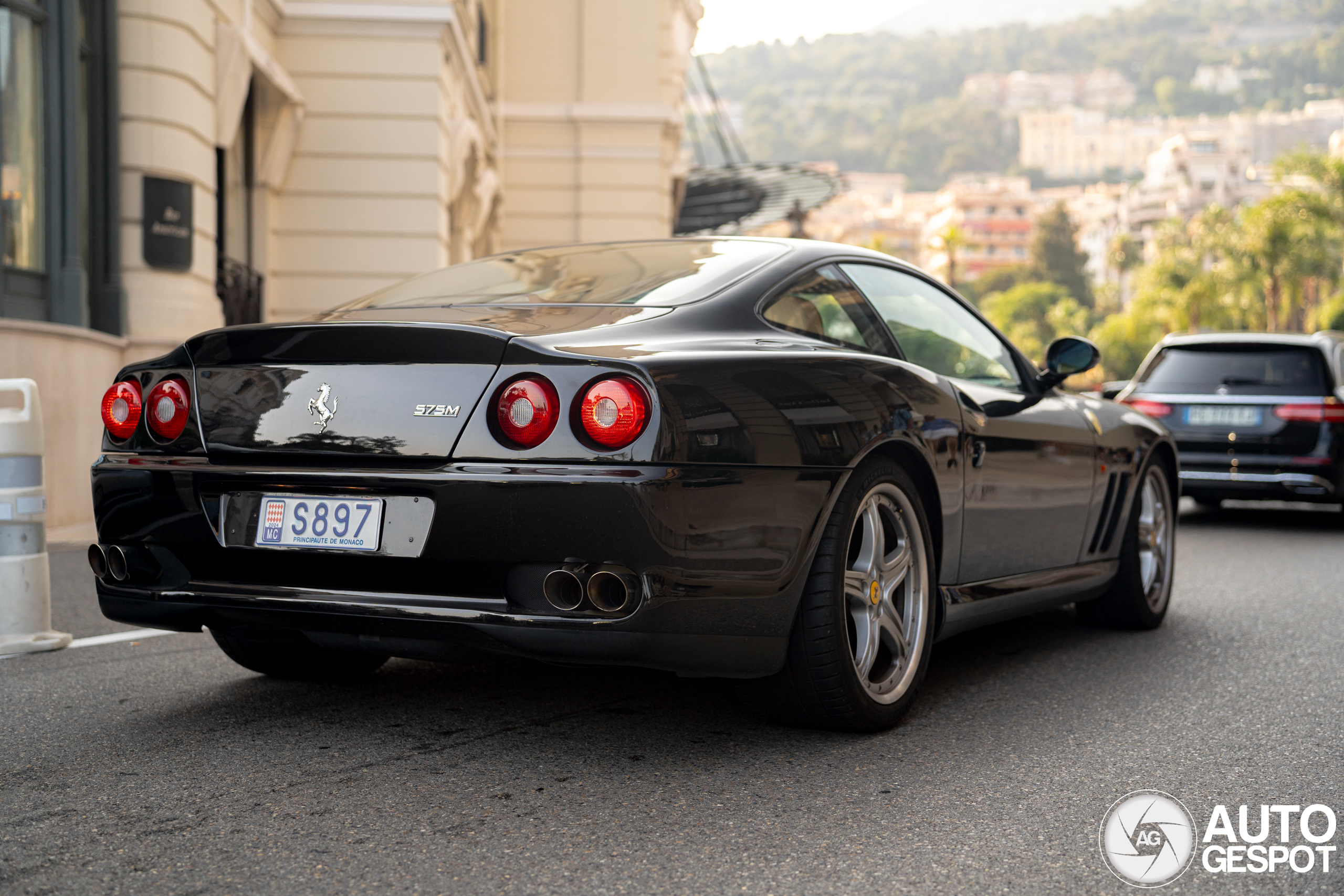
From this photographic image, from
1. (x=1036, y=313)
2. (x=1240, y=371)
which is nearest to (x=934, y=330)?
(x=1240, y=371)

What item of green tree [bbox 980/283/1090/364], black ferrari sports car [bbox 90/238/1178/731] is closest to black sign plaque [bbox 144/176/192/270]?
black ferrari sports car [bbox 90/238/1178/731]

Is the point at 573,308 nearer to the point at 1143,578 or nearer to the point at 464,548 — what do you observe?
the point at 464,548

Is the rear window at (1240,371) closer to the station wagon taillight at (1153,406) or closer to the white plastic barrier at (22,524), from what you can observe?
the station wagon taillight at (1153,406)

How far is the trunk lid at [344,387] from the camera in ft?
10.3

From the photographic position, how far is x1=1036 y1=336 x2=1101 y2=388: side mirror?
5.02m

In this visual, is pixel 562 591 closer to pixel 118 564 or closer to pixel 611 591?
pixel 611 591

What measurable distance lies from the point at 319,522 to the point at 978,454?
1.97 meters

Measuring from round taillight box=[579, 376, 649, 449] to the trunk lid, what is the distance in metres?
0.26

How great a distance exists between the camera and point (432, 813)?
2879mm

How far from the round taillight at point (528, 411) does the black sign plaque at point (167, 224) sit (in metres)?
8.68

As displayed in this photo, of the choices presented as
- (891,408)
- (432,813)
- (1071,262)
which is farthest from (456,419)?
(1071,262)

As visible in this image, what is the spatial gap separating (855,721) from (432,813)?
46.0 inches

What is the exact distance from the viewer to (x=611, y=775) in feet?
10.5

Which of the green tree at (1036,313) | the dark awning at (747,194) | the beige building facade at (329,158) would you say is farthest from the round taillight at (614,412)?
the green tree at (1036,313)
